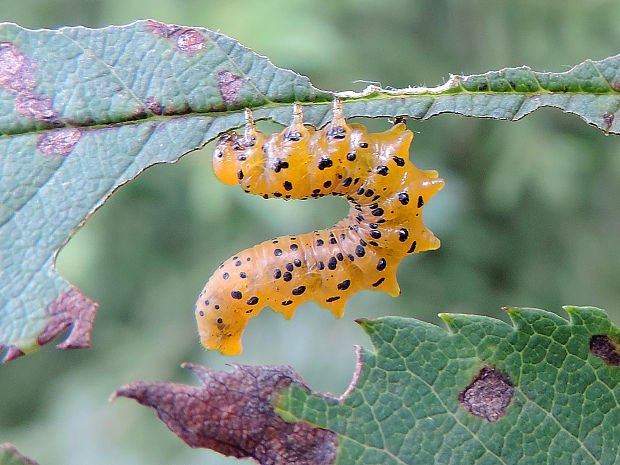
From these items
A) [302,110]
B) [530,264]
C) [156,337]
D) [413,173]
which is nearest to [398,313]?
[530,264]

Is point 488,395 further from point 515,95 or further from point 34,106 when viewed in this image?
point 34,106

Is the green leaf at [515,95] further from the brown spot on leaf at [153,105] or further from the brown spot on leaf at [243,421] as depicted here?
the brown spot on leaf at [243,421]

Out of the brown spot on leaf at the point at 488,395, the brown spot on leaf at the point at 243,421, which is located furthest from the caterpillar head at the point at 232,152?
the brown spot on leaf at the point at 488,395

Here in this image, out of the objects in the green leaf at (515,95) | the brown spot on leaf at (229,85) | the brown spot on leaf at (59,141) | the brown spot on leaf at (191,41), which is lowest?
the brown spot on leaf at (59,141)

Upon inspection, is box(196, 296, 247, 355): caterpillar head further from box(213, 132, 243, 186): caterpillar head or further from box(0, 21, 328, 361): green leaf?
box(0, 21, 328, 361): green leaf

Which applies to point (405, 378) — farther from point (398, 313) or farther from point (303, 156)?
point (398, 313)

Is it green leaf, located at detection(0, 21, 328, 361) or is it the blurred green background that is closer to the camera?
green leaf, located at detection(0, 21, 328, 361)

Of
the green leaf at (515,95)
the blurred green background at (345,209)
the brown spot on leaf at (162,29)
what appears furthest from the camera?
the blurred green background at (345,209)

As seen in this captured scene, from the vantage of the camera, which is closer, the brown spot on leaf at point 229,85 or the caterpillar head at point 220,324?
the brown spot on leaf at point 229,85

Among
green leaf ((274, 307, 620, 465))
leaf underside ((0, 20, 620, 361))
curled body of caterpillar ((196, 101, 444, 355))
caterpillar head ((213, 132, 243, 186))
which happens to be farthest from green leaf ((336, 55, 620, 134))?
green leaf ((274, 307, 620, 465))
